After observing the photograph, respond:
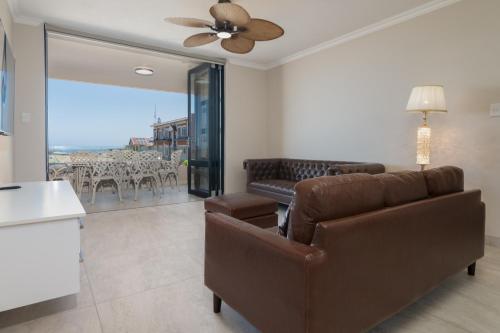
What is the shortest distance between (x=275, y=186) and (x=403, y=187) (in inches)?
111

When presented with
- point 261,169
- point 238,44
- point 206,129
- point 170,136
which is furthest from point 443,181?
point 170,136

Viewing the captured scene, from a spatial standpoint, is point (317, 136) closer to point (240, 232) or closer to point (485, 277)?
point (485, 277)

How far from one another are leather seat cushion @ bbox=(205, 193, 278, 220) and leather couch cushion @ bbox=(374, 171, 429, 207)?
1482mm

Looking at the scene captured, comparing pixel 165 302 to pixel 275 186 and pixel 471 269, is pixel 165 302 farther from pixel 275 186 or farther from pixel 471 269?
pixel 275 186

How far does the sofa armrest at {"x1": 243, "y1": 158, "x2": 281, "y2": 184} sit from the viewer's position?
5.00m

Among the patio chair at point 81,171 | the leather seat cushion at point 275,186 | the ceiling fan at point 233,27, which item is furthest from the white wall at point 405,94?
the patio chair at point 81,171

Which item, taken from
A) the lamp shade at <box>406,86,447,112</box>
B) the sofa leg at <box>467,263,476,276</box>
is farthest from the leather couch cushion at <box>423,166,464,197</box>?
the lamp shade at <box>406,86,447,112</box>

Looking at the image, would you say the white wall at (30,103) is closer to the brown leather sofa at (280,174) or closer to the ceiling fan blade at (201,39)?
the ceiling fan blade at (201,39)

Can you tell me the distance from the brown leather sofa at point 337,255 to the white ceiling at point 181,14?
2.57 metres

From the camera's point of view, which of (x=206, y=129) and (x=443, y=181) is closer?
(x=443, y=181)

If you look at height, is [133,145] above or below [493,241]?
above

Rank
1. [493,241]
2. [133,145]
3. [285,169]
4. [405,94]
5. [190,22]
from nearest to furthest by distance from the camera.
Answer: [190,22] < [493,241] < [405,94] < [285,169] < [133,145]

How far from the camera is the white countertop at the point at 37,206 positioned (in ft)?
5.04

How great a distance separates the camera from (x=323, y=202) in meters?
1.26
